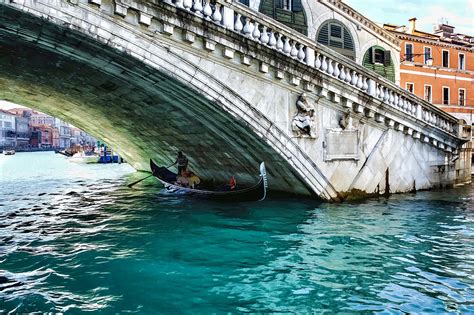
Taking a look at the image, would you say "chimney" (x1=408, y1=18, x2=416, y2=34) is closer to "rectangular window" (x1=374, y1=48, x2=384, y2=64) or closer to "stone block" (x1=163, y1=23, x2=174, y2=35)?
"rectangular window" (x1=374, y1=48, x2=384, y2=64)

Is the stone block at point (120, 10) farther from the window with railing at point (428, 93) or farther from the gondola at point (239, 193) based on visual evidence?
the window with railing at point (428, 93)

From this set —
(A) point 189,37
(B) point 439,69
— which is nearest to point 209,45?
(A) point 189,37

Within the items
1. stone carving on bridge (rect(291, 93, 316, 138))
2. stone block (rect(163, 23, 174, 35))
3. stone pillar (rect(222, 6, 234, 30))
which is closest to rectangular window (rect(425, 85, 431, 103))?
stone carving on bridge (rect(291, 93, 316, 138))

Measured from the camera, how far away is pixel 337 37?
494 inches

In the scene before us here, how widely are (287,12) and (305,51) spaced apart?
2.94 metres

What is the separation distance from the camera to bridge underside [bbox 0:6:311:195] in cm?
728

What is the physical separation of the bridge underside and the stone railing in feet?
4.95

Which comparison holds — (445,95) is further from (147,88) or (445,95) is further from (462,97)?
(147,88)

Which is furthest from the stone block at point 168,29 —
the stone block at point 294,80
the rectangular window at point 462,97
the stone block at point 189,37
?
the rectangular window at point 462,97

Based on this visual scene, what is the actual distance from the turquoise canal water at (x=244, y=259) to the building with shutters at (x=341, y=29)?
5.36 metres

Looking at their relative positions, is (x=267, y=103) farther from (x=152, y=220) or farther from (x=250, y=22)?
(x=152, y=220)

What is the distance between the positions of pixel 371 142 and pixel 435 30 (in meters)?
24.6

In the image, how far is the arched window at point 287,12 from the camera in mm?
10938

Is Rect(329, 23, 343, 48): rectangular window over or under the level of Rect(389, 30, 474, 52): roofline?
under
